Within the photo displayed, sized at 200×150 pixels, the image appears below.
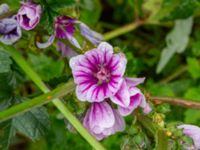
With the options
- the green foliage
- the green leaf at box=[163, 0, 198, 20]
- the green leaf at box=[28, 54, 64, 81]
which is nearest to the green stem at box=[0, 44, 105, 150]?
the green foliage

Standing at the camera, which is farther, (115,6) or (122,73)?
(115,6)

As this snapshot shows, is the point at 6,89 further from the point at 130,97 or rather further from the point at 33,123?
the point at 130,97

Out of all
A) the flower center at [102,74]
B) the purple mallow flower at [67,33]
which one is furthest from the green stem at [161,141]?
the purple mallow flower at [67,33]

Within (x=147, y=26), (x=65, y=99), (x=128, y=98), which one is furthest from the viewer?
(x=147, y=26)

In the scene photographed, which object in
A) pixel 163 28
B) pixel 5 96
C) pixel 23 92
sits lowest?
pixel 163 28

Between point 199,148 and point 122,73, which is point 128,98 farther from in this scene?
point 199,148

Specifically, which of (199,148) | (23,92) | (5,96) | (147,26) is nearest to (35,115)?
(5,96)

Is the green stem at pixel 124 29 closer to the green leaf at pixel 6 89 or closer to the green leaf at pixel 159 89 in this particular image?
the green leaf at pixel 159 89
